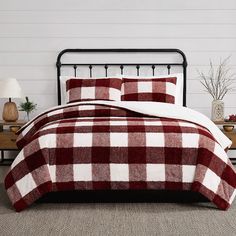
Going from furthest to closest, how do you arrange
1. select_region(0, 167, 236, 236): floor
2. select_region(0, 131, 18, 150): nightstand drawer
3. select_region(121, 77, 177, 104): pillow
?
select_region(0, 131, 18, 150): nightstand drawer
select_region(121, 77, 177, 104): pillow
select_region(0, 167, 236, 236): floor

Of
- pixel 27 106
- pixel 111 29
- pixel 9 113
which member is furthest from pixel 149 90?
pixel 9 113

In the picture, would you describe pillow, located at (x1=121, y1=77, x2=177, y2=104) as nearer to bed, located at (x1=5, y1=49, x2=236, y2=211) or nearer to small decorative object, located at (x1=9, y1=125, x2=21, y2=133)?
small decorative object, located at (x1=9, y1=125, x2=21, y2=133)

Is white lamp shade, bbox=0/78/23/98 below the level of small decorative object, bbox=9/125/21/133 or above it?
above

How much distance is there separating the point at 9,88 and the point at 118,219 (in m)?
2.32

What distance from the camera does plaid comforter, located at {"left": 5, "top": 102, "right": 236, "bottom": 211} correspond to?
2.68 meters

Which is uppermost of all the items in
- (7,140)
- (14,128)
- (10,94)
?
(10,94)

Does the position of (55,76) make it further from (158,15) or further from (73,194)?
(73,194)

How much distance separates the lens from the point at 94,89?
419 centimetres

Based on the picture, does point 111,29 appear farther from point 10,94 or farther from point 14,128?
point 14,128

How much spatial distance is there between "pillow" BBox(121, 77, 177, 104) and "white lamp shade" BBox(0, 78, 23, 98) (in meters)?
1.09

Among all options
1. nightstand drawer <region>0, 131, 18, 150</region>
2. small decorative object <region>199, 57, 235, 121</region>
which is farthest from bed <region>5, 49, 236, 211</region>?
small decorative object <region>199, 57, 235, 121</region>

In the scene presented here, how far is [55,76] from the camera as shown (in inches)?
190

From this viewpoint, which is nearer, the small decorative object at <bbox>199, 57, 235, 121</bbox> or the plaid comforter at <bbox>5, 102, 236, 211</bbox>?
the plaid comforter at <bbox>5, 102, 236, 211</bbox>

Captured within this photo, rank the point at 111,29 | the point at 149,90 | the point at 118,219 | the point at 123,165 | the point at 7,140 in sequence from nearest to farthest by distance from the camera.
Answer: the point at 118,219 → the point at 123,165 → the point at 149,90 → the point at 7,140 → the point at 111,29
